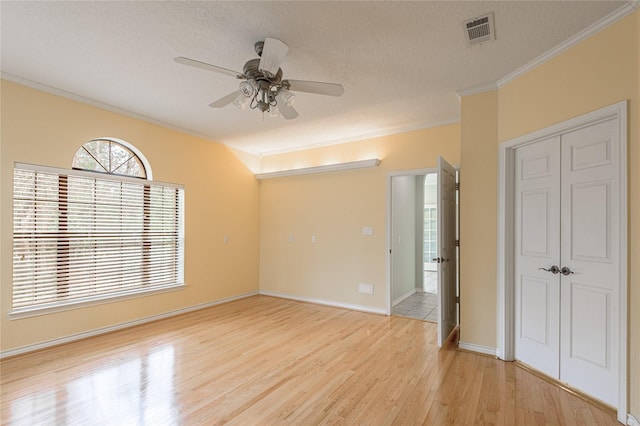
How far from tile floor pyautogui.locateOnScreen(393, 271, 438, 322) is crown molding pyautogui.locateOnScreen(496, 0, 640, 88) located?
3231mm

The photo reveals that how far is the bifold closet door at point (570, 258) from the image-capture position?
2.24m

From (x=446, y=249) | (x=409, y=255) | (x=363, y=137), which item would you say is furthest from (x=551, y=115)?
(x=409, y=255)

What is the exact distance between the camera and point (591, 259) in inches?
93.5

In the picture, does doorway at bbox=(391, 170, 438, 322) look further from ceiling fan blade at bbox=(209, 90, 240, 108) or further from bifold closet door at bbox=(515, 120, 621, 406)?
ceiling fan blade at bbox=(209, 90, 240, 108)

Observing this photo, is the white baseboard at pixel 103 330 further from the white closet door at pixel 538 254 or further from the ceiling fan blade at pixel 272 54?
the white closet door at pixel 538 254

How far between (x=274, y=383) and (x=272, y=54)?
2.61 m

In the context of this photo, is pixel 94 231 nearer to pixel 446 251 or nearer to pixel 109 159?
pixel 109 159

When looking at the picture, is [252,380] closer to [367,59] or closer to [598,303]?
[598,303]

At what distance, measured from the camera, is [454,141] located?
4.18 meters

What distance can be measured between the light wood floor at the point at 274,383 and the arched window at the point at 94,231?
631 millimetres

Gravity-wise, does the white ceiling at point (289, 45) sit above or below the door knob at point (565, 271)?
above

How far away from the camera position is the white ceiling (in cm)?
208

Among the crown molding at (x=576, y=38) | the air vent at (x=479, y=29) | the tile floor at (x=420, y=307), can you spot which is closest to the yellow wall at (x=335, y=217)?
the tile floor at (x=420, y=307)

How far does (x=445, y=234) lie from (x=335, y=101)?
206cm
